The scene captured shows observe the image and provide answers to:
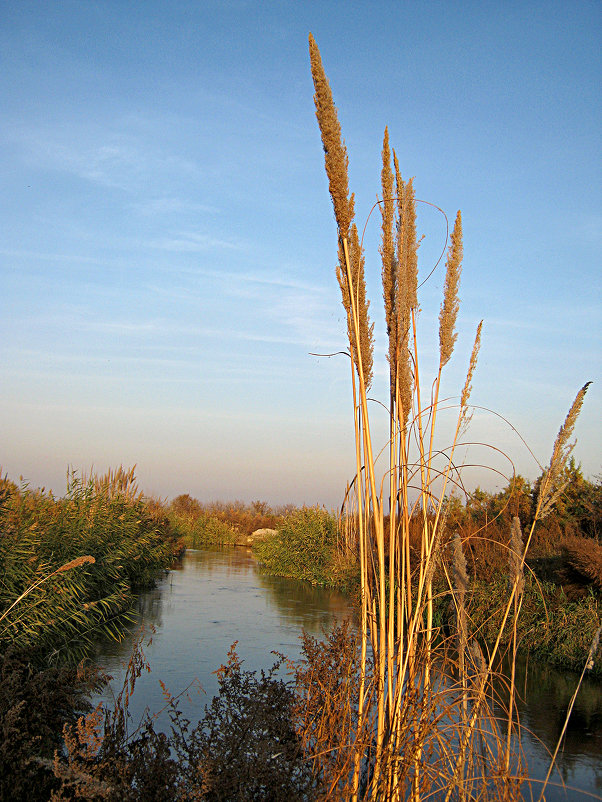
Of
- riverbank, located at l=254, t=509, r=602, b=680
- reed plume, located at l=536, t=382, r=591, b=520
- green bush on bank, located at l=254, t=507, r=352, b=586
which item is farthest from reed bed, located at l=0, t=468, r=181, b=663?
green bush on bank, located at l=254, t=507, r=352, b=586

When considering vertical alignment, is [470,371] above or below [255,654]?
above

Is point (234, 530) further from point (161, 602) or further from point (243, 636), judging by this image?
point (243, 636)

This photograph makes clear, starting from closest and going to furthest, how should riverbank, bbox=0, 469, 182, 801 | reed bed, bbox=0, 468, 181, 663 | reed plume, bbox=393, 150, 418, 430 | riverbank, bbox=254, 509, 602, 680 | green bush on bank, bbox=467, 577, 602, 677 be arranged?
1. reed plume, bbox=393, 150, 418, 430
2. riverbank, bbox=0, 469, 182, 801
3. reed bed, bbox=0, 468, 181, 663
4. riverbank, bbox=254, 509, 602, 680
5. green bush on bank, bbox=467, 577, 602, 677

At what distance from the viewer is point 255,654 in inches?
275

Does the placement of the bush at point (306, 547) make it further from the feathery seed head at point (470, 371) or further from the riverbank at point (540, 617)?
the feathery seed head at point (470, 371)

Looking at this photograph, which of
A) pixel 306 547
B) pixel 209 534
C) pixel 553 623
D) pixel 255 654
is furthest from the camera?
pixel 209 534

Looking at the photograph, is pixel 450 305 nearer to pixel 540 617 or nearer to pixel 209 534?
pixel 540 617

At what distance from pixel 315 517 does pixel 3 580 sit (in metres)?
12.0

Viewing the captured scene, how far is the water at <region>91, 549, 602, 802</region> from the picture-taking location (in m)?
4.66

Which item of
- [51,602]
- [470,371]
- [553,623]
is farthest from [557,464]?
[553,623]

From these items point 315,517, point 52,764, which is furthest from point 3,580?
point 315,517

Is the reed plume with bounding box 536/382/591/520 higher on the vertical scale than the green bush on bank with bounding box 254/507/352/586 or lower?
higher

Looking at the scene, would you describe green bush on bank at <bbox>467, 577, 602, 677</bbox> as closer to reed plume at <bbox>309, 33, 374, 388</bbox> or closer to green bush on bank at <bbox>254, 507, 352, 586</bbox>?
reed plume at <bbox>309, 33, 374, 388</bbox>

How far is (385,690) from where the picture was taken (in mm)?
2459
